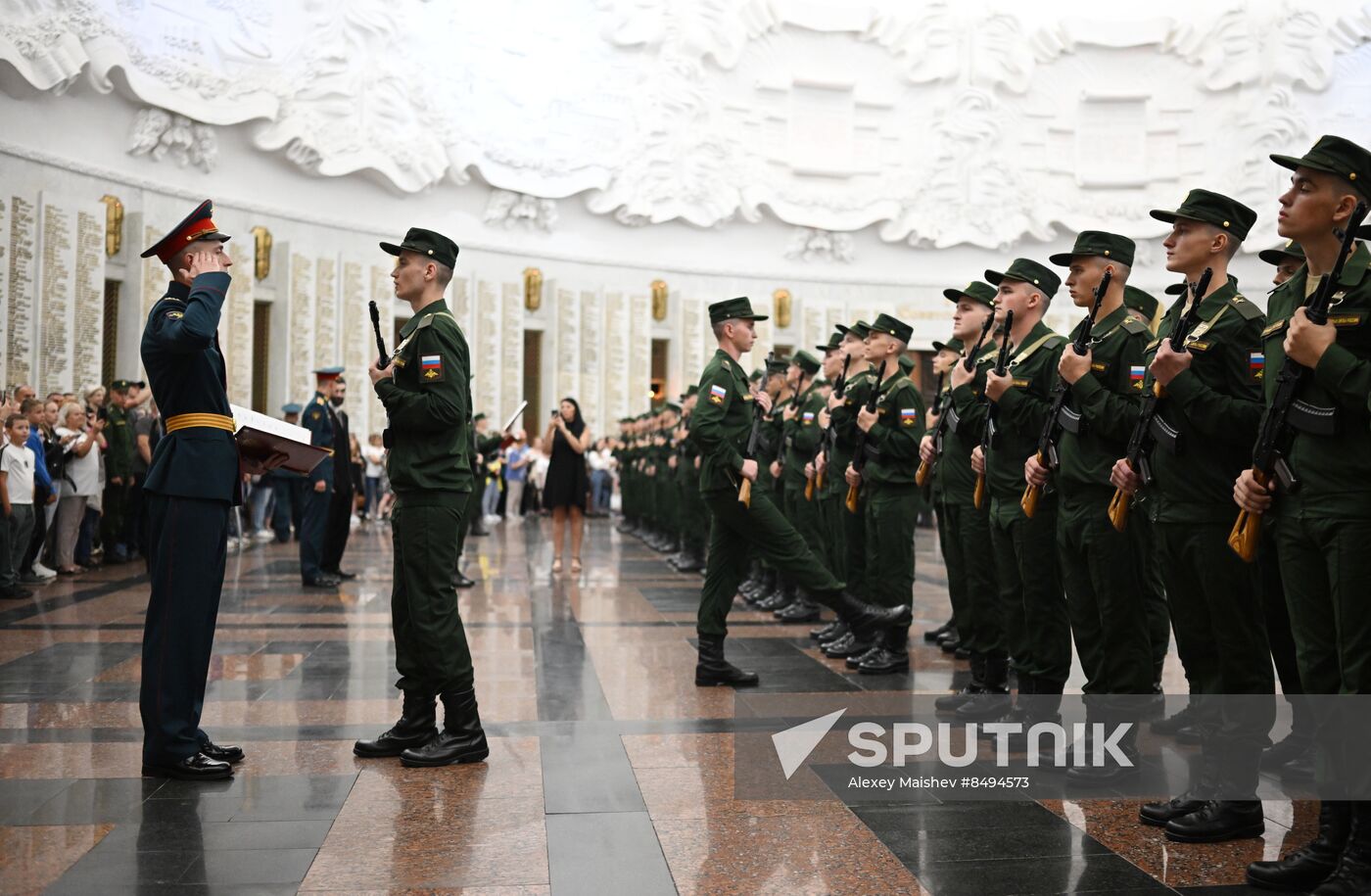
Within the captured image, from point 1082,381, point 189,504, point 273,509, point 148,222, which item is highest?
point 148,222

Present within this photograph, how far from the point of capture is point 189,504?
458 centimetres

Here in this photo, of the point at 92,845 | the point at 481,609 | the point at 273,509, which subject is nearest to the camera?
the point at 92,845

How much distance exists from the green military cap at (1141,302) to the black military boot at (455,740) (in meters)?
3.99

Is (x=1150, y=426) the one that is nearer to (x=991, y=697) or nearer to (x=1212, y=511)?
(x=1212, y=511)

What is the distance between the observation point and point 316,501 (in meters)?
10.7

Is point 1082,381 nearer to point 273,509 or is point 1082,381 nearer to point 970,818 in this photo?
point 970,818

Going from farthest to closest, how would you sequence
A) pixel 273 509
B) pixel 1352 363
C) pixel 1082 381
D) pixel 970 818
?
pixel 273 509
pixel 1082 381
pixel 970 818
pixel 1352 363

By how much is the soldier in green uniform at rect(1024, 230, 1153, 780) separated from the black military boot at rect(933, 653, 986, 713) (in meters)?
0.84

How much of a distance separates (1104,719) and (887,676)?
1.90 m

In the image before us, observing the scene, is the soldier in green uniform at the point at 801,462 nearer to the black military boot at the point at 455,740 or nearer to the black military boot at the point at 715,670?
the black military boot at the point at 715,670

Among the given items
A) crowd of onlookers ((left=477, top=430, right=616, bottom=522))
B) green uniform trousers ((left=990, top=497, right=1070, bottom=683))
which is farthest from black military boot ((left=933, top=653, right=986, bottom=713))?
crowd of onlookers ((left=477, top=430, right=616, bottom=522))

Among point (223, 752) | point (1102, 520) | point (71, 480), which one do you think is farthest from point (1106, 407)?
point (71, 480)

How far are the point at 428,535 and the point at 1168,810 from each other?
2836 millimetres

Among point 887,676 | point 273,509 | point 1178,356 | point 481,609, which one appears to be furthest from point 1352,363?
point 273,509
